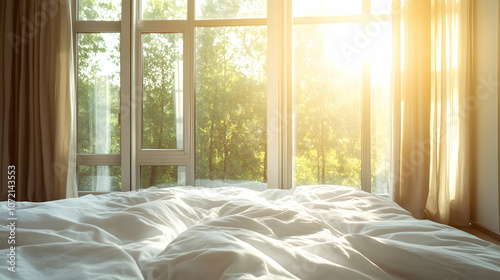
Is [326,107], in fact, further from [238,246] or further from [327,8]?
[238,246]

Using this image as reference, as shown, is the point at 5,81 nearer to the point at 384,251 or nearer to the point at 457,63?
the point at 384,251

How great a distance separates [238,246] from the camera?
78 cm

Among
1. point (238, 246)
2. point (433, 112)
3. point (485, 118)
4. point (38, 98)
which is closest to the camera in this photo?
point (238, 246)

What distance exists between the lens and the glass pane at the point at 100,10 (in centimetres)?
373

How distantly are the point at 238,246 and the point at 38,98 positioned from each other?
3.37 m

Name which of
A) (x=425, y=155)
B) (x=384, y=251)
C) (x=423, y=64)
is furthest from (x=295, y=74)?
(x=384, y=251)

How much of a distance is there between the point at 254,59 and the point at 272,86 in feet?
1.50

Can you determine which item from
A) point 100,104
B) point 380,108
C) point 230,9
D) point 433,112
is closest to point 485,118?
point 433,112

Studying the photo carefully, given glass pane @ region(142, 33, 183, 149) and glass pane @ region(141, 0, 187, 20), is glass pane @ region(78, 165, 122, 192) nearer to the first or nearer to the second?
glass pane @ region(142, 33, 183, 149)

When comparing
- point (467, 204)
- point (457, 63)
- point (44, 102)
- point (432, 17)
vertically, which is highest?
point (432, 17)

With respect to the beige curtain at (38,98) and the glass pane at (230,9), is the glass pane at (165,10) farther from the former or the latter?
the beige curtain at (38,98)

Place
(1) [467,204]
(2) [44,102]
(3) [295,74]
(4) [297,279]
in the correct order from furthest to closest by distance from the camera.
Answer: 1. (3) [295,74]
2. (2) [44,102]
3. (1) [467,204]
4. (4) [297,279]

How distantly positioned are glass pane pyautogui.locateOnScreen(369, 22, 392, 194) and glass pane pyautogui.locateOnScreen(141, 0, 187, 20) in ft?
6.36

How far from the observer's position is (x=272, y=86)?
134 inches
